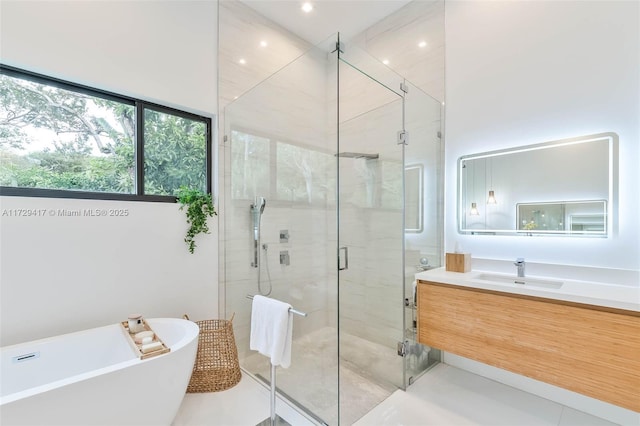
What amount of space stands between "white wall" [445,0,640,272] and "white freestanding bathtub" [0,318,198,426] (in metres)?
2.32

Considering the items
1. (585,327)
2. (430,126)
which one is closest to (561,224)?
(585,327)

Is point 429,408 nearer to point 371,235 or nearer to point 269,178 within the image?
point 371,235

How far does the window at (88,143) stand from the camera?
1.79 meters

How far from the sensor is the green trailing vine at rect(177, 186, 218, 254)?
238 cm

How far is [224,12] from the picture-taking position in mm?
2658

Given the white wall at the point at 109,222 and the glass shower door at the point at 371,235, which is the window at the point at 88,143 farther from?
the glass shower door at the point at 371,235

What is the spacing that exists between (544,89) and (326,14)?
82.7 inches

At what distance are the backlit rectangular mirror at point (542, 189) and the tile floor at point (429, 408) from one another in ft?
3.92

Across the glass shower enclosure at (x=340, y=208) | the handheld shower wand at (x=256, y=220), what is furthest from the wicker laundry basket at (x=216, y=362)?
the handheld shower wand at (x=256, y=220)

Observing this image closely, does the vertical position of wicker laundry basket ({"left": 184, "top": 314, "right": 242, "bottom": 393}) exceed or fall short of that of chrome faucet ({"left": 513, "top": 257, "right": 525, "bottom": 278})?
it falls short

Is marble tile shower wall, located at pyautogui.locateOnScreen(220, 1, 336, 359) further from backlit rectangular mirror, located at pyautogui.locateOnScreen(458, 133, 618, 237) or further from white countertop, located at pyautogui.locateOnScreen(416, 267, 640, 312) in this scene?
backlit rectangular mirror, located at pyautogui.locateOnScreen(458, 133, 618, 237)

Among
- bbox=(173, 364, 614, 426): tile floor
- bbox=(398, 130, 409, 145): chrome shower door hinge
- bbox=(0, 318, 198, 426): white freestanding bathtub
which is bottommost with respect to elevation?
bbox=(173, 364, 614, 426): tile floor

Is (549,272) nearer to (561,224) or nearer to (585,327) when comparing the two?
(561,224)

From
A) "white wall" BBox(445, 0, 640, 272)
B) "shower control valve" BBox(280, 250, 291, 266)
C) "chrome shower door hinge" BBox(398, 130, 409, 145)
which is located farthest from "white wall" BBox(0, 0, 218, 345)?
"white wall" BBox(445, 0, 640, 272)
